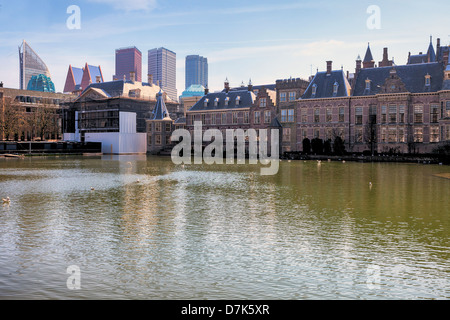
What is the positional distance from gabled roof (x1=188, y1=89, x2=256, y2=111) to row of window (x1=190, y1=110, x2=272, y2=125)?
154 cm

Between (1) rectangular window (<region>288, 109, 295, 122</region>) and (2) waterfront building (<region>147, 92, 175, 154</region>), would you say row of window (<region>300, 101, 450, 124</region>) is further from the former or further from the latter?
(2) waterfront building (<region>147, 92, 175, 154</region>)

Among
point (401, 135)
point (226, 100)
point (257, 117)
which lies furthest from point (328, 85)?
Answer: point (226, 100)

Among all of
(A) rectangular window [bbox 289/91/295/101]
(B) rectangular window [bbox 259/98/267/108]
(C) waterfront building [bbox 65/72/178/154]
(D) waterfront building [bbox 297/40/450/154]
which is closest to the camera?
(D) waterfront building [bbox 297/40/450/154]

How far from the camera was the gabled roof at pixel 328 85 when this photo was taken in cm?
7969

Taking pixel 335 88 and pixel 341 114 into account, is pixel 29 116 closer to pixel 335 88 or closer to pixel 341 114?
pixel 335 88

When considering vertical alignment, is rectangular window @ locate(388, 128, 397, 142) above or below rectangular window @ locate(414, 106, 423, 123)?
below

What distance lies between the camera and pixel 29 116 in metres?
126

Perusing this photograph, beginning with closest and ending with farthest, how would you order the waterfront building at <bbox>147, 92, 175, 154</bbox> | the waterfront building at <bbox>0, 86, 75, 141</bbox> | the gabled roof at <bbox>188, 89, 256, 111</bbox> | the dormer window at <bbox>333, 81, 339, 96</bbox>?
the dormer window at <bbox>333, 81, 339, 96</bbox> < the gabled roof at <bbox>188, 89, 256, 111</bbox> < the waterfront building at <bbox>0, 86, 75, 141</bbox> < the waterfront building at <bbox>147, 92, 175, 154</bbox>

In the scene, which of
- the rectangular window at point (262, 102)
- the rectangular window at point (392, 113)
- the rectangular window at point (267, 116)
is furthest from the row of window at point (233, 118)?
the rectangular window at point (392, 113)

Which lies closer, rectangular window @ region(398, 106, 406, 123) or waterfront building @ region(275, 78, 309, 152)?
rectangular window @ region(398, 106, 406, 123)

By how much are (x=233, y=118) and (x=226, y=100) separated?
15.3 feet

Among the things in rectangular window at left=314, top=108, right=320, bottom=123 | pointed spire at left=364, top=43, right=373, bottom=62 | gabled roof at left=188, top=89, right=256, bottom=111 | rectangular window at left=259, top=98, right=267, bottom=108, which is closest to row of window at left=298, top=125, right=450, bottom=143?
rectangular window at left=314, top=108, right=320, bottom=123

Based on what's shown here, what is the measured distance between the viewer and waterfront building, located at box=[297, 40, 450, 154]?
71.0 meters
